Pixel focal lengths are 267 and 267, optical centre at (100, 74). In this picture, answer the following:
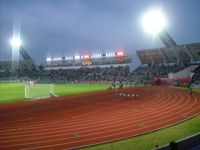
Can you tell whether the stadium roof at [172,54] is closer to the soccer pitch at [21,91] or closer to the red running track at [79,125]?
the soccer pitch at [21,91]

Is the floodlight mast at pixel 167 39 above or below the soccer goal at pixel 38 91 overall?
above

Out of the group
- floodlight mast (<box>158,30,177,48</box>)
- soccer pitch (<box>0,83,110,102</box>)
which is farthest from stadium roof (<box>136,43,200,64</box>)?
soccer pitch (<box>0,83,110,102</box>)

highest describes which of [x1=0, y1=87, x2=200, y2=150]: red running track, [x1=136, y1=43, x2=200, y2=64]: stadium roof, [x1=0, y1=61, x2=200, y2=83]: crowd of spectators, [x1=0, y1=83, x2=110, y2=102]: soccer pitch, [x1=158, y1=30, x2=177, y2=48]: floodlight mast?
[x1=158, y1=30, x2=177, y2=48]: floodlight mast

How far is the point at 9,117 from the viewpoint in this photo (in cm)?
2180

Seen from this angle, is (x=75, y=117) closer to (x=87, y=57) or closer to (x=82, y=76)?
(x=82, y=76)

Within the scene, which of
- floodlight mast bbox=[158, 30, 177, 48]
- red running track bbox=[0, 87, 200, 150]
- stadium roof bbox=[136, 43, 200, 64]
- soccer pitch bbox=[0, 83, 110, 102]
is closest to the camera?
red running track bbox=[0, 87, 200, 150]

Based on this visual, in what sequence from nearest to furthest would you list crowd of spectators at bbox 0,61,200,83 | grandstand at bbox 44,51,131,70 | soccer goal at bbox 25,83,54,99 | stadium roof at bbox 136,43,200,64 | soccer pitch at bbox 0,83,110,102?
soccer pitch at bbox 0,83,110,102, soccer goal at bbox 25,83,54,99, stadium roof at bbox 136,43,200,64, crowd of spectators at bbox 0,61,200,83, grandstand at bbox 44,51,131,70

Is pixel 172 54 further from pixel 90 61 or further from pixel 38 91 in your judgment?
pixel 38 91

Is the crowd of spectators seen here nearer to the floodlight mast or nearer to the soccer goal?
the floodlight mast

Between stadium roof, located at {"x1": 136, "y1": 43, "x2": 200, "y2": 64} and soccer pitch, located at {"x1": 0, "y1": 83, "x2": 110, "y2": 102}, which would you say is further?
stadium roof, located at {"x1": 136, "y1": 43, "x2": 200, "y2": 64}

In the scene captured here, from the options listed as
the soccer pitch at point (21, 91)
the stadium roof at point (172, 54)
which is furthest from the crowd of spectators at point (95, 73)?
the soccer pitch at point (21, 91)

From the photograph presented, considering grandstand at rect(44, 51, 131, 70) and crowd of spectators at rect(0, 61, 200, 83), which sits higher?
grandstand at rect(44, 51, 131, 70)

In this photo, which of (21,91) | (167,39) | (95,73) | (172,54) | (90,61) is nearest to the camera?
(21,91)

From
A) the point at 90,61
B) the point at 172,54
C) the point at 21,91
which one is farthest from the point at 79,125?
the point at 90,61
